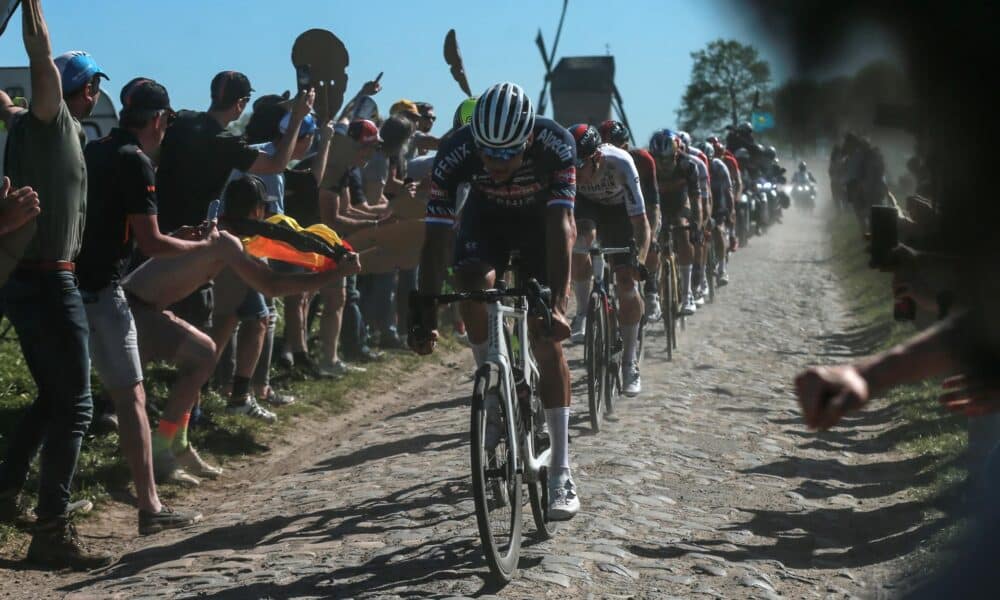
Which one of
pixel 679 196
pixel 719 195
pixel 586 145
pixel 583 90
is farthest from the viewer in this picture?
pixel 583 90

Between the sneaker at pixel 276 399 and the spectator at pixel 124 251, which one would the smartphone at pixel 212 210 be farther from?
the sneaker at pixel 276 399

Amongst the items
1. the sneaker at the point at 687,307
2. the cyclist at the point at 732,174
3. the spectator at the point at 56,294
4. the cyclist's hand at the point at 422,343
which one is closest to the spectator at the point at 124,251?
the spectator at the point at 56,294

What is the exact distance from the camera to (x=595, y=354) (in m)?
9.84

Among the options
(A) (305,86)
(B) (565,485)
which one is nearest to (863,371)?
(B) (565,485)

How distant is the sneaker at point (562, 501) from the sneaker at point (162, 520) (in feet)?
6.50

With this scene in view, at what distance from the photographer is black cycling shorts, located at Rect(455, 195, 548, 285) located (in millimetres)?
6863

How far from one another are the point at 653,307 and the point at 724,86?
12117mm

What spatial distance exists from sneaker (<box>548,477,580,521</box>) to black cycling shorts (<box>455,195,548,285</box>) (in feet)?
3.56

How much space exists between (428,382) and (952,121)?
11734 millimetres

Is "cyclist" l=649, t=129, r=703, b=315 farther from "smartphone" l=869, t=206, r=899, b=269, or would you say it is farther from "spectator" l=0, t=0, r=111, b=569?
"smartphone" l=869, t=206, r=899, b=269

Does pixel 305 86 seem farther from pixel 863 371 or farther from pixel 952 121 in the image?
pixel 952 121

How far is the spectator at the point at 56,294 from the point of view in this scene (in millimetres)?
5816

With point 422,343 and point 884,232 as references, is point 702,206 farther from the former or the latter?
point 884,232

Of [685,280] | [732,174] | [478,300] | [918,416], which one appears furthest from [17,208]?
[732,174]
